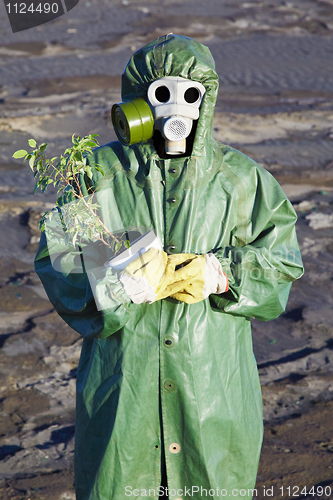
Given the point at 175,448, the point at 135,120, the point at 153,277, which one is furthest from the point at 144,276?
the point at 175,448

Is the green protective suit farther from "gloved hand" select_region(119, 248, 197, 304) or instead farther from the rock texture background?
the rock texture background

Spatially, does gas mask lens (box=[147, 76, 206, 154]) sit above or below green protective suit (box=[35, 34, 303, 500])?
above

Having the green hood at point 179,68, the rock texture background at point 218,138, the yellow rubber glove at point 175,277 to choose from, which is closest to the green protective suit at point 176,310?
the green hood at point 179,68

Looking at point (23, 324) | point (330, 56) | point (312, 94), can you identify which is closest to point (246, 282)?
point (23, 324)

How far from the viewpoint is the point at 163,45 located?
6.89 ft

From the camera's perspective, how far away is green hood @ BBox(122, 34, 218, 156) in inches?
82.0

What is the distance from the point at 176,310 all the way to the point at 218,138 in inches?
279

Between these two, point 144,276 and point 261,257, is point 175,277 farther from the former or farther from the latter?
point 261,257

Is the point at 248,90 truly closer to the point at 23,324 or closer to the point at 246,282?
the point at 23,324

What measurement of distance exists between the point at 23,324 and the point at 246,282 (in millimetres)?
3487

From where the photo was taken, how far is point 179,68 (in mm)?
2078

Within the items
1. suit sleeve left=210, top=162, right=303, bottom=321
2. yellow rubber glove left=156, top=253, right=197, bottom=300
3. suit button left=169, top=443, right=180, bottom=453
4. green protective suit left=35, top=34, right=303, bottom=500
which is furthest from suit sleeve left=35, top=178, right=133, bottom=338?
suit button left=169, top=443, right=180, bottom=453

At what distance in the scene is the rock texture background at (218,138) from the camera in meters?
3.80

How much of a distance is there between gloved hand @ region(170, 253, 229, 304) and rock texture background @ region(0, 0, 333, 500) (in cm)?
192
